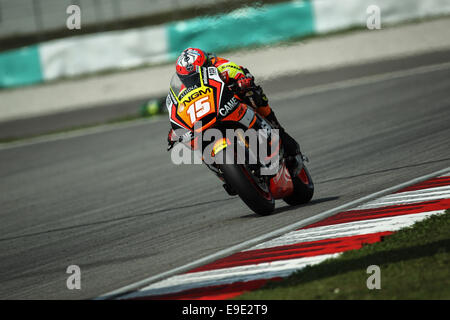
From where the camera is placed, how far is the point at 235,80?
20.3 feet

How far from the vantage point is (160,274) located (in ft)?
16.2

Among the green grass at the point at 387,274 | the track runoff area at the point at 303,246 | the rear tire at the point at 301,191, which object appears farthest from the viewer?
the rear tire at the point at 301,191

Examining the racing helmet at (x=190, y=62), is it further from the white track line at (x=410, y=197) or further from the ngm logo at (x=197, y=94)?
the white track line at (x=410, y=197)

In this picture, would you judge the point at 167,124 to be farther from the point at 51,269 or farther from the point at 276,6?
→ the point at 51,269

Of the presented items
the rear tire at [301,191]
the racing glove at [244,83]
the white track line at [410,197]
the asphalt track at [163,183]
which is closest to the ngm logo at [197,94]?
the racing glove at [244,83]

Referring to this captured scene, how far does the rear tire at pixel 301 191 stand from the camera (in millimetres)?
6645

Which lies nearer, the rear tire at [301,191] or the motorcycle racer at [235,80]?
the motorcycle racer at [235,80]

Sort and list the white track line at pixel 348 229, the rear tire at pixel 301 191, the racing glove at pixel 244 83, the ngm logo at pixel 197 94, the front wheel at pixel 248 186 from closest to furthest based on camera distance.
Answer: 1. the white track line at pixel 348 229
2. the front wheel at pixel 248 186
3. the ngm logo at pixel 197 94
4. the racing glove at pixel 244 83
5. the rear tire at pixel 301 191

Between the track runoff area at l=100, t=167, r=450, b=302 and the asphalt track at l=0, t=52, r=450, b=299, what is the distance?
321 millimetres

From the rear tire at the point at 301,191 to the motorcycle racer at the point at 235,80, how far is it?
206 mm

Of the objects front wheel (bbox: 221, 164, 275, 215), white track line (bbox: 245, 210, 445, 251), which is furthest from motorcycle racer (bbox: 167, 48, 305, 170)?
white track line (bbox: 245, 210, 445, 251)

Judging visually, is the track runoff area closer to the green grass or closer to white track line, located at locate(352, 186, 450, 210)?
white track line, located at locate(352, 186, 450, 210)

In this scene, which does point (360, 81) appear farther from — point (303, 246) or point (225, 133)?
point (303, 246)

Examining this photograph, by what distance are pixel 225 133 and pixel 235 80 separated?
54 cm
